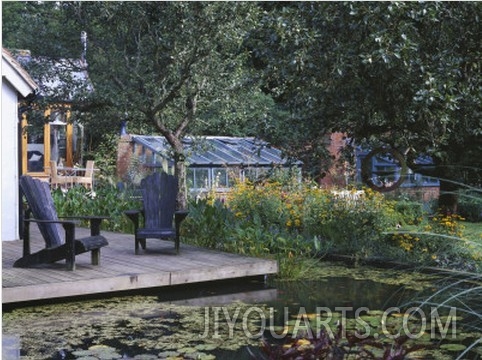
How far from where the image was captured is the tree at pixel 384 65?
743 cm

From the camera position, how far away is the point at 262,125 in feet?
32.7

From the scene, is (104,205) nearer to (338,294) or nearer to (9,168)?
(9,168)

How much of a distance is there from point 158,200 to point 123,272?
1632 mm

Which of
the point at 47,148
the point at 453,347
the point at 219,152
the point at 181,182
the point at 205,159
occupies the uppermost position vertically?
the point at 47,148

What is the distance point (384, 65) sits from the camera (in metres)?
7.69

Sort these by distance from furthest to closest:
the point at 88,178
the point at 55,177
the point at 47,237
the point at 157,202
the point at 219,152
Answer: the point at 219,152, the point at 88,178, the point at 55,177, the point at 157,202, the point at 47,237

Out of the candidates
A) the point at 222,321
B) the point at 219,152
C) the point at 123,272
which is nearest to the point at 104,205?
the point at 123,272

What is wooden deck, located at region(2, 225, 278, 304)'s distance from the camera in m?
5.94

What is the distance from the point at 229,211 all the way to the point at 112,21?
18.2 ft

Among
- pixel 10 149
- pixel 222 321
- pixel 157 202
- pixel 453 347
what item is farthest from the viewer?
pixel 10 149

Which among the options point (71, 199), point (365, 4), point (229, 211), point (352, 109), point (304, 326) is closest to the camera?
point (304, 326)

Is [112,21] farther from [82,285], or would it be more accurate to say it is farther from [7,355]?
[7,355]

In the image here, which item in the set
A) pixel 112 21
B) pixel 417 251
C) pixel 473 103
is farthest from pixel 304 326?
pixel 112 21

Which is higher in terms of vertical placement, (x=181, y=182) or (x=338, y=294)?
(x=181, y=182)
